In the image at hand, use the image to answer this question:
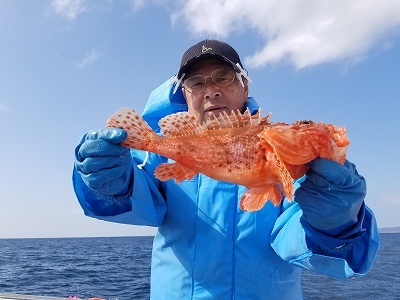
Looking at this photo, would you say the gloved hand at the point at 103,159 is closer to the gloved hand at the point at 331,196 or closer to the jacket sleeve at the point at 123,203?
the jacket sleeve at the point at 123,203

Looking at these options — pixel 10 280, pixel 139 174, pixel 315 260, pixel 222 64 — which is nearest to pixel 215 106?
pixel 222 64

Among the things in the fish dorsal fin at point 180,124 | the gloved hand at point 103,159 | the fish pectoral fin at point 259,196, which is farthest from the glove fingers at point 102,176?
the fish pectoral fin at point 259,196

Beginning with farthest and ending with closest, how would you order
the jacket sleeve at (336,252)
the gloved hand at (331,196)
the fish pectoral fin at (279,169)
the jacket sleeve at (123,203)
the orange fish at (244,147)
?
the jacket sleeve at (123,203) → the jacket sleeve at (336,252) → the gloved hand at (331,196) → the orange fish at (244,147) → the fish pectoral fin at (279,169)

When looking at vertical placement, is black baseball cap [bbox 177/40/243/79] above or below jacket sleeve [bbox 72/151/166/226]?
above

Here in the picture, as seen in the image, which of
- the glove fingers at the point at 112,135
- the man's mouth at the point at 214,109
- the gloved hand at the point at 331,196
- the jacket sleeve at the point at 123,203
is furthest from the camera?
the man's mouth at the point at 214,109

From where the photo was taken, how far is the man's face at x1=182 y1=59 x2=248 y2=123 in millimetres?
4531

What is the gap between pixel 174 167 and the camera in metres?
3.25

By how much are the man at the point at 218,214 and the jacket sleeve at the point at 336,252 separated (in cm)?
1

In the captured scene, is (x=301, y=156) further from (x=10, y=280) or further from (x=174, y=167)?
(x=10, y=280)

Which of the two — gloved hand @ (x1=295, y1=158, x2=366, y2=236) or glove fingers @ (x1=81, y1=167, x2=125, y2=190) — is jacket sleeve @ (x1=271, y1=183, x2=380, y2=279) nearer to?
gloved hand @ (x1=295, y1=158, x2=366, y2=236)

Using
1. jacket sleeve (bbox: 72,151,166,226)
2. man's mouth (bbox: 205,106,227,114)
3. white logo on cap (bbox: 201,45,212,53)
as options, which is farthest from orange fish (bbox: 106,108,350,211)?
white logo on cap (bbox: 201,45,212,53)

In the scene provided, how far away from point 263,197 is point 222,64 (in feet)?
7.44

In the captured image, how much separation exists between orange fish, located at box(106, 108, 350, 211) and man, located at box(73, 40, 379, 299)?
0.51ft

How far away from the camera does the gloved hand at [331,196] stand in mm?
3035
